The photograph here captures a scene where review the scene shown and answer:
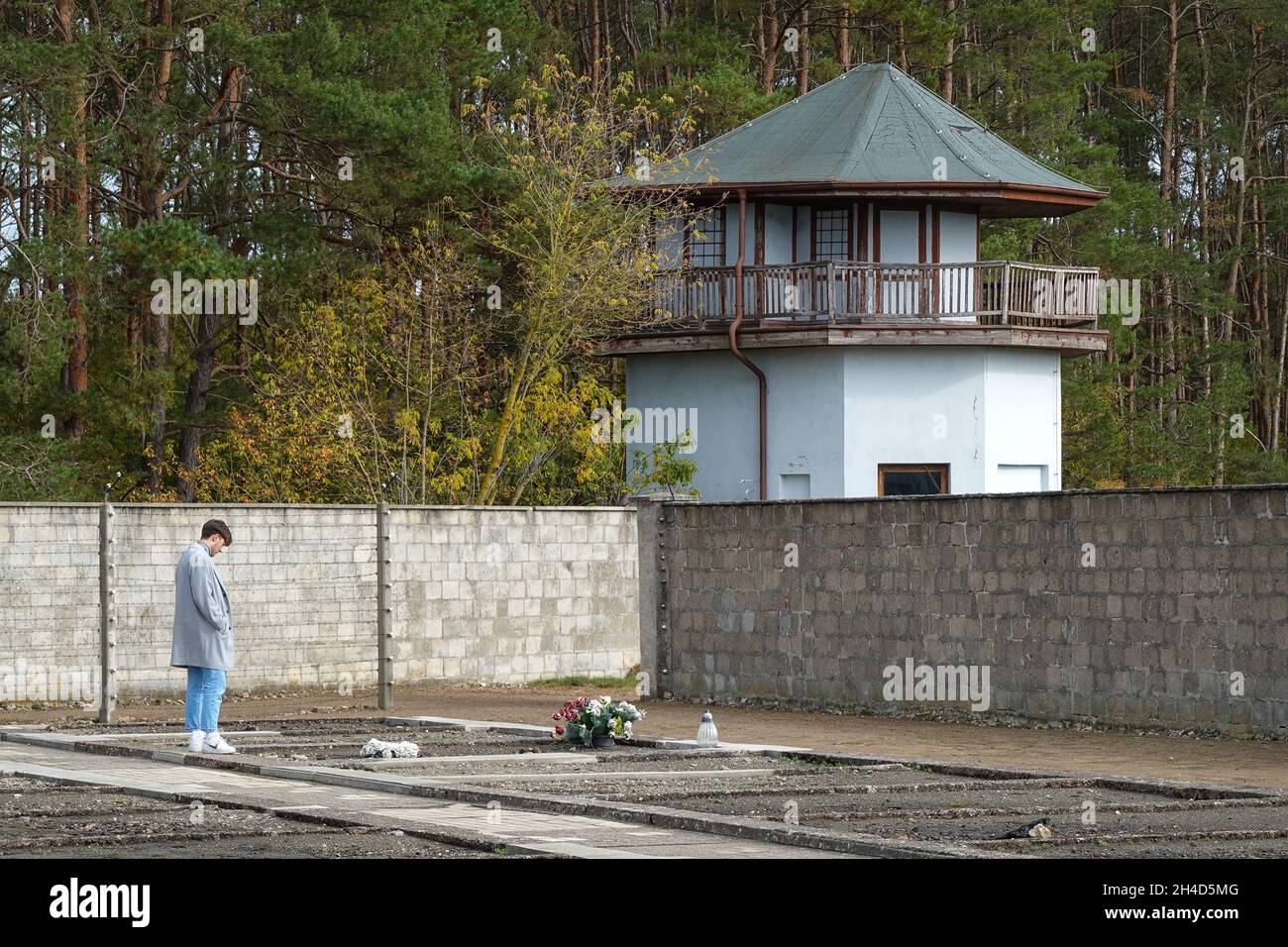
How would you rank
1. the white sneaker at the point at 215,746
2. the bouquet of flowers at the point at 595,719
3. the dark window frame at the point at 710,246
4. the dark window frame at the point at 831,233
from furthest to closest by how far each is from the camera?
1. the dark window frame at the point at 710,246
2. the dark window frame at the point at 831,233
3. the bouquet of flowers at the point at 595,719
4. the white sneaker at the point at 215,746

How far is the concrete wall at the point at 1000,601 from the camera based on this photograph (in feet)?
60.7

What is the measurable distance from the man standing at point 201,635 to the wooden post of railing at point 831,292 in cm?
1938

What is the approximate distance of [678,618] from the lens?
81.8 feet

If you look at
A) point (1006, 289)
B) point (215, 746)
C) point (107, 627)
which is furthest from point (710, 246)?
point (215, 746)

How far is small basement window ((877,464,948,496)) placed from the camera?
35.3 m

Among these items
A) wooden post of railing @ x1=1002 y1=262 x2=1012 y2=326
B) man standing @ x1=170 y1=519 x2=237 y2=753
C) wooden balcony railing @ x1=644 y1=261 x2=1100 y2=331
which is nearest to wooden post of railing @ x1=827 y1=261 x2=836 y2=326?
wooden balcony railing @ x1=644 y1=261 x2=1100 y2=331

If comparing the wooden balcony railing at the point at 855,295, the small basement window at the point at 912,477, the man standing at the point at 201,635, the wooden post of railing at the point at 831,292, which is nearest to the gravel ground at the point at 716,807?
the man standing at the point at 201,635

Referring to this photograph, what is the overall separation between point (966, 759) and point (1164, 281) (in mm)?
45494

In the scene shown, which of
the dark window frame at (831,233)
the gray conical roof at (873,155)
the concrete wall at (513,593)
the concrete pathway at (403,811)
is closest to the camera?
the concrete pathway at (403,811)

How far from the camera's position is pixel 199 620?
16688 millimetres

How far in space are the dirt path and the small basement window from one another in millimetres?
10619

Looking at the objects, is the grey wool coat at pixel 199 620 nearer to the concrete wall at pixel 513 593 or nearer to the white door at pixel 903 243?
the concrete wall at pixel 513 593

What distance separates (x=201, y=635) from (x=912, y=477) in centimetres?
2054
